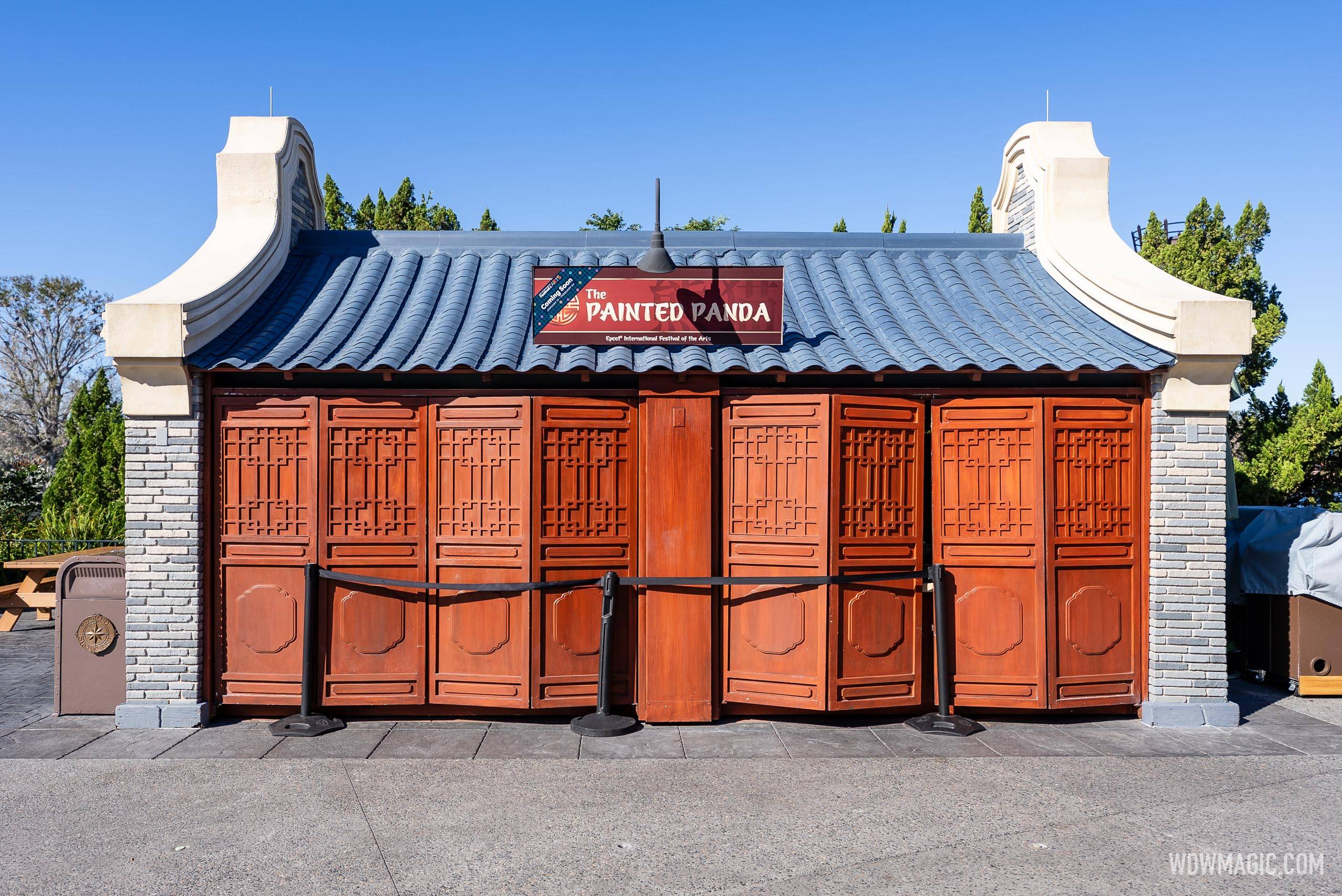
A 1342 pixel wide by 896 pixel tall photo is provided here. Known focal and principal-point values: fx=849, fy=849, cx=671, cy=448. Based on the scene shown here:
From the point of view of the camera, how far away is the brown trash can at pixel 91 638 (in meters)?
8.14

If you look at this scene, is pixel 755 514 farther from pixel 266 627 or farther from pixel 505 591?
pixel 266 627

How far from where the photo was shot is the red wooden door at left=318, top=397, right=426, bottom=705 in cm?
806

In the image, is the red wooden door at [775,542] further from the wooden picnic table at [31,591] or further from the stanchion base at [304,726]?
the wooden picnic table at [31,591]

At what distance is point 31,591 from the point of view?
39.7ft

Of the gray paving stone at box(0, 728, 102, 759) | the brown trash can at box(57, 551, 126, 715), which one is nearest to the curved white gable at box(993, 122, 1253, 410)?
the brown trash can at box(57, 551, 126, 715)

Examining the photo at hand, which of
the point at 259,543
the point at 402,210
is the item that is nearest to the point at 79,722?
the point at 259,543

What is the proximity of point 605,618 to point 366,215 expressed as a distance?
64.2 feet

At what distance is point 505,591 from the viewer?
8.02 meters

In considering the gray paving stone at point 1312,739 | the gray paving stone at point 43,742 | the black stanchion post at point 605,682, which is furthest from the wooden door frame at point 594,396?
the gray paving stone at point 1312,739

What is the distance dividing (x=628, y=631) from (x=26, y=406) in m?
34.6

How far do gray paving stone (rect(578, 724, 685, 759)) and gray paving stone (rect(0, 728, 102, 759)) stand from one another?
174 inches

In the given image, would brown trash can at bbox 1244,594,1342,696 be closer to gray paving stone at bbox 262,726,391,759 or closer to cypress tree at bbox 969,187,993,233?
gray paving stone at bbox 262,726,391,759

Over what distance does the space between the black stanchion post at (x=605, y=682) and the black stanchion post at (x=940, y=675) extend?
2726 millimetres

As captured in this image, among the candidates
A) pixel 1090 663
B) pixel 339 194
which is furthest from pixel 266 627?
pixel 339 194
